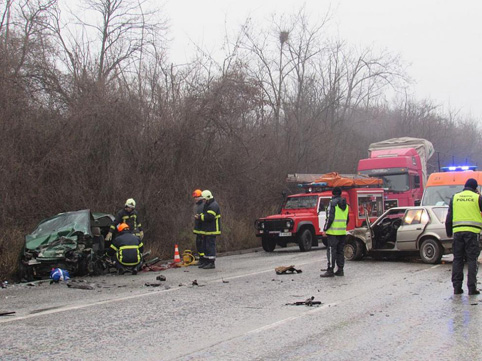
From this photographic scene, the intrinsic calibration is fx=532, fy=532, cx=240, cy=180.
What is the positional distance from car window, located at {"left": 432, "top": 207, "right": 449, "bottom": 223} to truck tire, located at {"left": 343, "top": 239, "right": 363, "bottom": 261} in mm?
2098

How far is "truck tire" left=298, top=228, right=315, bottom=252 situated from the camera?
1780 cm

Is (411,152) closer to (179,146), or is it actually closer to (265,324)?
(179,146)

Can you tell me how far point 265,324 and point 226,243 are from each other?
492 inches

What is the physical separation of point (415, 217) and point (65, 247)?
28.1 feet

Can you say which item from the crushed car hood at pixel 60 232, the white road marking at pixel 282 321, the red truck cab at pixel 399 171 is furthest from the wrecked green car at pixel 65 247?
the red truck cab at pixel 399 171

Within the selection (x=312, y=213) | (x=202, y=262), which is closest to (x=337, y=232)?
(x=202, y=262)

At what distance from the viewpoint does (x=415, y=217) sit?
1364cm

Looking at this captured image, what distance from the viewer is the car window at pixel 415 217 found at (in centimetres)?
1345

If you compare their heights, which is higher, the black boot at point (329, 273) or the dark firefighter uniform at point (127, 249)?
the dark firefighter uniform at point (127, 249)

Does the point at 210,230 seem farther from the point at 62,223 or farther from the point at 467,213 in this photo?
the point at 467,213

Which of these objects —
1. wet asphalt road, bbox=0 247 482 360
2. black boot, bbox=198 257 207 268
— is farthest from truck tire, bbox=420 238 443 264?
black boot, bbox=198 257 207 268

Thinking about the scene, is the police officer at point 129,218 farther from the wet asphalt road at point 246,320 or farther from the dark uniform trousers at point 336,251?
the dark uniform trousers at point 336,251

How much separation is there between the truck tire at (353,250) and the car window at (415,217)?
52.9 inches

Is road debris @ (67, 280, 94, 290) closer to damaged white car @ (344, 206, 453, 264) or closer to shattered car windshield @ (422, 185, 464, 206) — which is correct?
damaged white car @ (344, 206, 453, 264)
